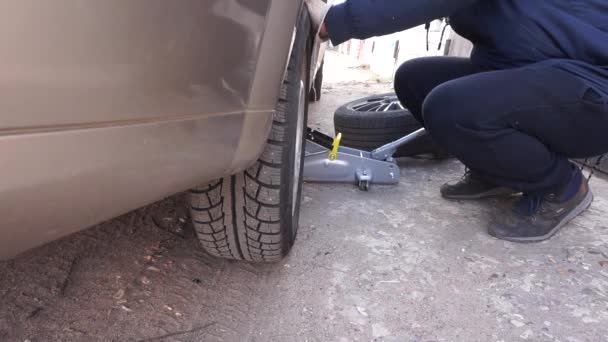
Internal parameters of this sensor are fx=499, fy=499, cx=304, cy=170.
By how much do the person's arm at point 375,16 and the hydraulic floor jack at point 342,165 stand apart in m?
0.78

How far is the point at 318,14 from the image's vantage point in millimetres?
1458

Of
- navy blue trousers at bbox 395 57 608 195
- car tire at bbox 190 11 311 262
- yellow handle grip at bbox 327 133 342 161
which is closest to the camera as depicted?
car tire at bbox 190 11 311 262

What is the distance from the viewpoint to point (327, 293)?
149 cm

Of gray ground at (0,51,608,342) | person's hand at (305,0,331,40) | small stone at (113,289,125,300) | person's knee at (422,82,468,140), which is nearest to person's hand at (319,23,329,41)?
person's hand at (305,0,331,40)

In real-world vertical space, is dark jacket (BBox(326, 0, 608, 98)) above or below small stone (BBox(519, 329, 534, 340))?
above

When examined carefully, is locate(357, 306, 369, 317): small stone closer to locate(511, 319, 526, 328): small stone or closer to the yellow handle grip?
locate(511, 319, 526, 328): small stone

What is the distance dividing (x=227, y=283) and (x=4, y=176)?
3.05 feet

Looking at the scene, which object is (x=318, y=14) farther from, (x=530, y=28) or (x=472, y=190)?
(x=472, y=190)

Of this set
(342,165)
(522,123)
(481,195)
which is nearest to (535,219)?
(481,195)

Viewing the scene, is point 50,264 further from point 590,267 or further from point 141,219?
point 590,267

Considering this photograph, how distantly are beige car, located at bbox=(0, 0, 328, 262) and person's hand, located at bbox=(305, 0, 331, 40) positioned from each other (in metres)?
0.33

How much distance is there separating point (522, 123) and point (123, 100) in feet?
4.70

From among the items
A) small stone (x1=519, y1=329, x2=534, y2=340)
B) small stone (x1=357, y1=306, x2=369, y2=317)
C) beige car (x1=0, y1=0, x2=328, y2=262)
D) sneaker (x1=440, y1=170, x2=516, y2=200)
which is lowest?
small stone (x1=519, y1=329, x2=534, y2=340)

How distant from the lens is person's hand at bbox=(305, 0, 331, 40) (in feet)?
4.67
